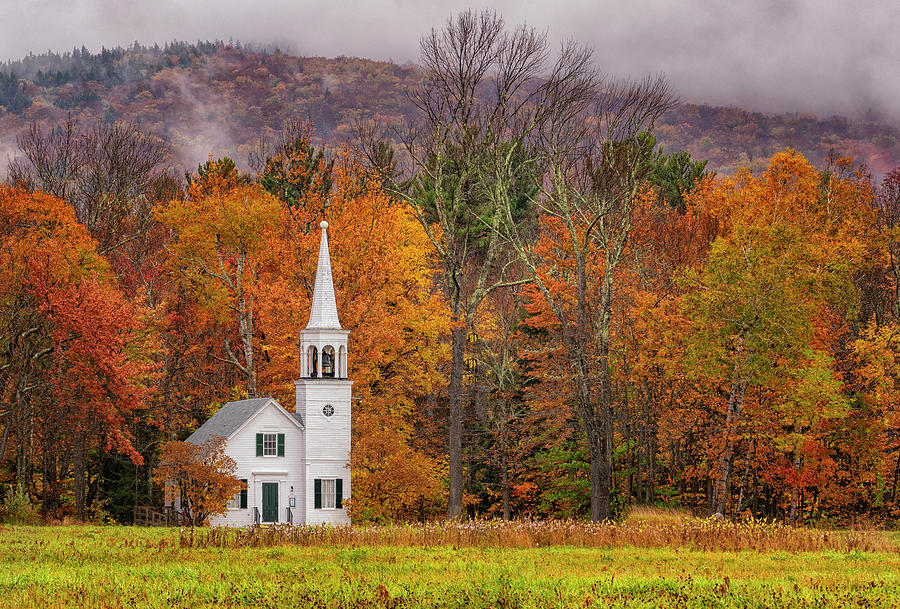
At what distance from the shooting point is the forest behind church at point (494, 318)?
37.4 meters

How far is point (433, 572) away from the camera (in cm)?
1648

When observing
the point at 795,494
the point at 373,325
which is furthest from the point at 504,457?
the point at 795,494

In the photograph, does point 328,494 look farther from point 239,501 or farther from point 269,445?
point 239,501

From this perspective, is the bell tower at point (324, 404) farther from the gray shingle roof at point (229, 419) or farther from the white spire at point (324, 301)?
the gray shingle roof at point (229, 419)

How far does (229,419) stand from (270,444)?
8.58ft

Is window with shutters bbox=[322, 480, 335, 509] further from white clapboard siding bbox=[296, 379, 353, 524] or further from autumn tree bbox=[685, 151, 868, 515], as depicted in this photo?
autumn tree bbox=[685, 151, 868, 515]

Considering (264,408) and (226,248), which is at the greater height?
(226,248)

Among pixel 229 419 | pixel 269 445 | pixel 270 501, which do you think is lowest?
pixel 270 501

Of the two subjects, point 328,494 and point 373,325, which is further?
point 373,325

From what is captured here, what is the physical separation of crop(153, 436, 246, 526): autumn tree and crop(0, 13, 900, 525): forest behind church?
2.39 meters

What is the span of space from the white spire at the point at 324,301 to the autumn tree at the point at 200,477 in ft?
20.7

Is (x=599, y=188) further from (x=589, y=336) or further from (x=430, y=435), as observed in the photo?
(x=430, y=435)

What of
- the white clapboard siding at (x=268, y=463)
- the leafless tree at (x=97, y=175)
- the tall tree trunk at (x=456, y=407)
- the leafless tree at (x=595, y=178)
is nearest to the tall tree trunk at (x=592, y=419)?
A: the leafless tree at (x=595, y=178)

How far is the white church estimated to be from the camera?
4366cm
